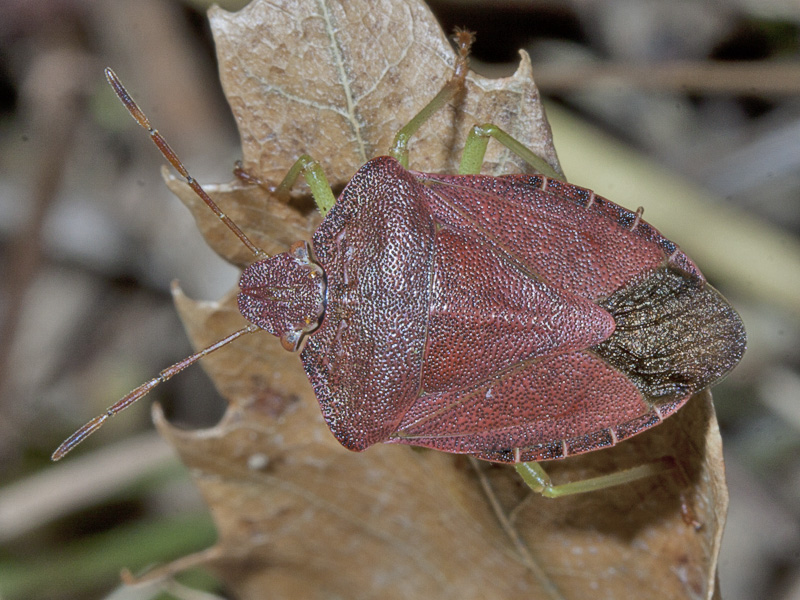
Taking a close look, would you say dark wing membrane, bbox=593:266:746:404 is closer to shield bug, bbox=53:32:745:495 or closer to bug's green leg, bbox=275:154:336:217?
shield bug, bbox=53:32:745:495

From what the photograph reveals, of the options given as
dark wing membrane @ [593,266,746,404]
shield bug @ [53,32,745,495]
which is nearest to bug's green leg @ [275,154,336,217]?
shield bug @ [53,32,745,495]

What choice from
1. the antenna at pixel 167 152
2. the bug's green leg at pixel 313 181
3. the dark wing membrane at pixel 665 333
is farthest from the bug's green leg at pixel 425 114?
the dark wing membrane at pixel 665 333

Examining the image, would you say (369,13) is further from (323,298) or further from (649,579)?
(649,579)

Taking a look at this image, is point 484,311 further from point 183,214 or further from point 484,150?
point 183,214

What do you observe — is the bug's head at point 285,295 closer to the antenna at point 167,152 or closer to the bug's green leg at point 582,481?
the antenna at point 167,152

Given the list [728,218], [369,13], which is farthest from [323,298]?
[728,218]

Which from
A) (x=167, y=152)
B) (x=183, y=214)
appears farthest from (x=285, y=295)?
(x=183, y=214)
